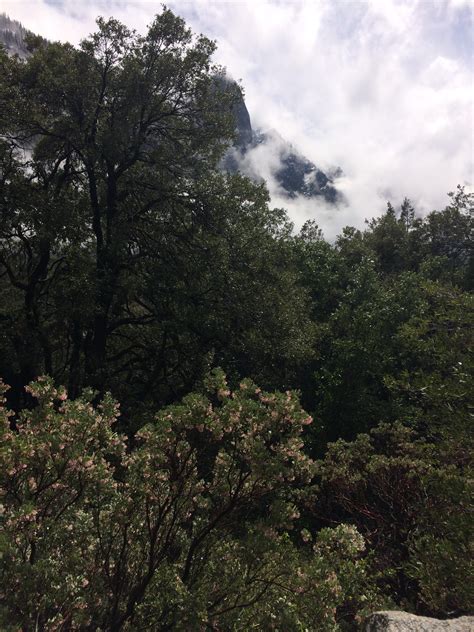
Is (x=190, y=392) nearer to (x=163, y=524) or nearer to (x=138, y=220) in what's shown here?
(x=163, y=524)

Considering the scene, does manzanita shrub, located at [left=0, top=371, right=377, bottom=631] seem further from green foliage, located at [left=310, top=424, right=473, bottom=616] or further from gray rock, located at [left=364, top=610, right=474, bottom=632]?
green foliage, located at [left=310, top=424, right=473, bottom=616]

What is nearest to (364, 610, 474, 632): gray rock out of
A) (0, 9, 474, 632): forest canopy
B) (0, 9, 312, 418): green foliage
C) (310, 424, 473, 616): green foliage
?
(0, 9, 474, 632): forest canopy

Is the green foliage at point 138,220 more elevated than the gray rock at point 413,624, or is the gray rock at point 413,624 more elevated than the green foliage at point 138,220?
the green foliage at point 138,220

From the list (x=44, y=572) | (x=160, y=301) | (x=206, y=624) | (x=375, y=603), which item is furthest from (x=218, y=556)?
(x=160, y=301)

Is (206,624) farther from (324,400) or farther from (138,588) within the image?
(324,400)

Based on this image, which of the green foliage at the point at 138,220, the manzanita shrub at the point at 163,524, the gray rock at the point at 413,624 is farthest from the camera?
the green foliage at the point at 138,220

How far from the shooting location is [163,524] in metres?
5.39

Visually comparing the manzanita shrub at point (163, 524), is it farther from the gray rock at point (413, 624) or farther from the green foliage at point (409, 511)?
the green foliage at point (409, 511)

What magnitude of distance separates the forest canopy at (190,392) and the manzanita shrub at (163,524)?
0.10ft

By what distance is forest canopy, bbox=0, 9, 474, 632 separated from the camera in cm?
448

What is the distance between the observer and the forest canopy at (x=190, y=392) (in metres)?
4.48

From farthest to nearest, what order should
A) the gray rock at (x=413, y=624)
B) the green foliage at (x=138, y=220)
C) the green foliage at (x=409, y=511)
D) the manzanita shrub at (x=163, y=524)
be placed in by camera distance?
the green foliage at (x=138, y=220)
the green foliage at (x=409, y=511)
the gray rock at (x=413, y=624)
the manzanita shrub at (x=163, y=524)

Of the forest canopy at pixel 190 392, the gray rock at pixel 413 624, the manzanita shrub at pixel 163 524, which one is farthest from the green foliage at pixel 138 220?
the gray rock at pixel 413 624

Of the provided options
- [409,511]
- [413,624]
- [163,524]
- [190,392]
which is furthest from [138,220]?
[413,624]
